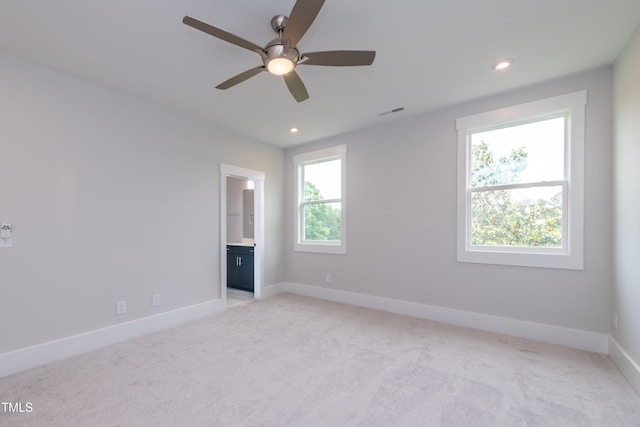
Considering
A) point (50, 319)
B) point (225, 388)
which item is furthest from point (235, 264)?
point (225, 388)

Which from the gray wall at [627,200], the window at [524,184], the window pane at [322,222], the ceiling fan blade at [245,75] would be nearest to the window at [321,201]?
the window pane at [322,222]

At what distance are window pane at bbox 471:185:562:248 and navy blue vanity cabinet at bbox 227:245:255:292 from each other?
11.0 ft

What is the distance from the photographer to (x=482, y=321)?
125 inches

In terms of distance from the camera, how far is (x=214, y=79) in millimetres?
2711

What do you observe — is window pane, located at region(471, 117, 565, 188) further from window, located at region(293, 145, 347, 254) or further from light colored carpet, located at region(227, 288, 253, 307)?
light colored carpet, located at region(227, 288, 253, 307)

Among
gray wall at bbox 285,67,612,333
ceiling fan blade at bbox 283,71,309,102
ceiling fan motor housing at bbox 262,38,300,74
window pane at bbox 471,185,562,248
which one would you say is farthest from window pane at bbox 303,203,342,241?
ceiling fan motor housing at bbox 262,38,300,74

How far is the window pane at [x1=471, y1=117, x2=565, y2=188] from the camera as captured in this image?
2.88m

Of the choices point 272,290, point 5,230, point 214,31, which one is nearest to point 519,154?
point 214,31

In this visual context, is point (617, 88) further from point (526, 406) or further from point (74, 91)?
point (74, 91)

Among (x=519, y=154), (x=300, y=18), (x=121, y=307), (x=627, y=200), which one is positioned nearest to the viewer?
(x=300, y=18)

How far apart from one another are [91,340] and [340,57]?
3351 millimetres

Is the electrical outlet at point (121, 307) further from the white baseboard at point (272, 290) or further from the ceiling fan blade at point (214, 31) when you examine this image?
the ceiling fan blade at point (214, 31)

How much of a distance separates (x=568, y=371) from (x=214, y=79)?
397cm

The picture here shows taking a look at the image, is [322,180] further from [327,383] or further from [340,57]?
[327,383]
